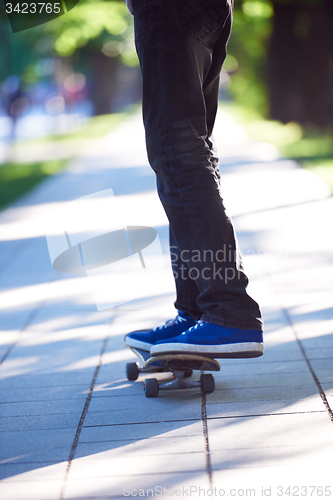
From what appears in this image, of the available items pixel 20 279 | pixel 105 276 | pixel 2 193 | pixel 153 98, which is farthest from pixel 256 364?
pixel 2 193

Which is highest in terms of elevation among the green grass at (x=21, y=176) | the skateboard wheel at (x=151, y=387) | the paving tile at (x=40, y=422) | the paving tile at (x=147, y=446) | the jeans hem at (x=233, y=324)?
the jeans hem at (x=233, y=324)

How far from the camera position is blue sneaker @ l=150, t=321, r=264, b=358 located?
2.35 metres

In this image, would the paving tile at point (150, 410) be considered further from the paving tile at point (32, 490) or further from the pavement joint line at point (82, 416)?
the paving tile at point (32, 490)

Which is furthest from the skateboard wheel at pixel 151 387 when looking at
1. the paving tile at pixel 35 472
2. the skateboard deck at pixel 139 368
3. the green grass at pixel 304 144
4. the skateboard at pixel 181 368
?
the green grass at pixel 304 144

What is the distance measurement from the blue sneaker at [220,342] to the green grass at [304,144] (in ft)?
20.6

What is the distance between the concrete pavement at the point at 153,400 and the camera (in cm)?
189

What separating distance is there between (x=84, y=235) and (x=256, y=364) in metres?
3.49

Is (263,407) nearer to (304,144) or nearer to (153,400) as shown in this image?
(153,400)

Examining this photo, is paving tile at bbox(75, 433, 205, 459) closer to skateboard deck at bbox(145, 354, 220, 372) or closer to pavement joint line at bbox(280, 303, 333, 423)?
skateboard deck at bbox(145, 354, 220, 372)

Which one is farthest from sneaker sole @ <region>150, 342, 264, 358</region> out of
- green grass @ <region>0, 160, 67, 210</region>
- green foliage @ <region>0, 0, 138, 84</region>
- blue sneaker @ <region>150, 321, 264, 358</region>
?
green foliage @ <region>0, 0, 138, 84</region>

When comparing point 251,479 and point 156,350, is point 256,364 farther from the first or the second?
point 251,479

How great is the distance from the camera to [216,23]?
234cm

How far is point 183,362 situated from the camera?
2.45 m

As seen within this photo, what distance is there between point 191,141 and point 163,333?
80 cm
